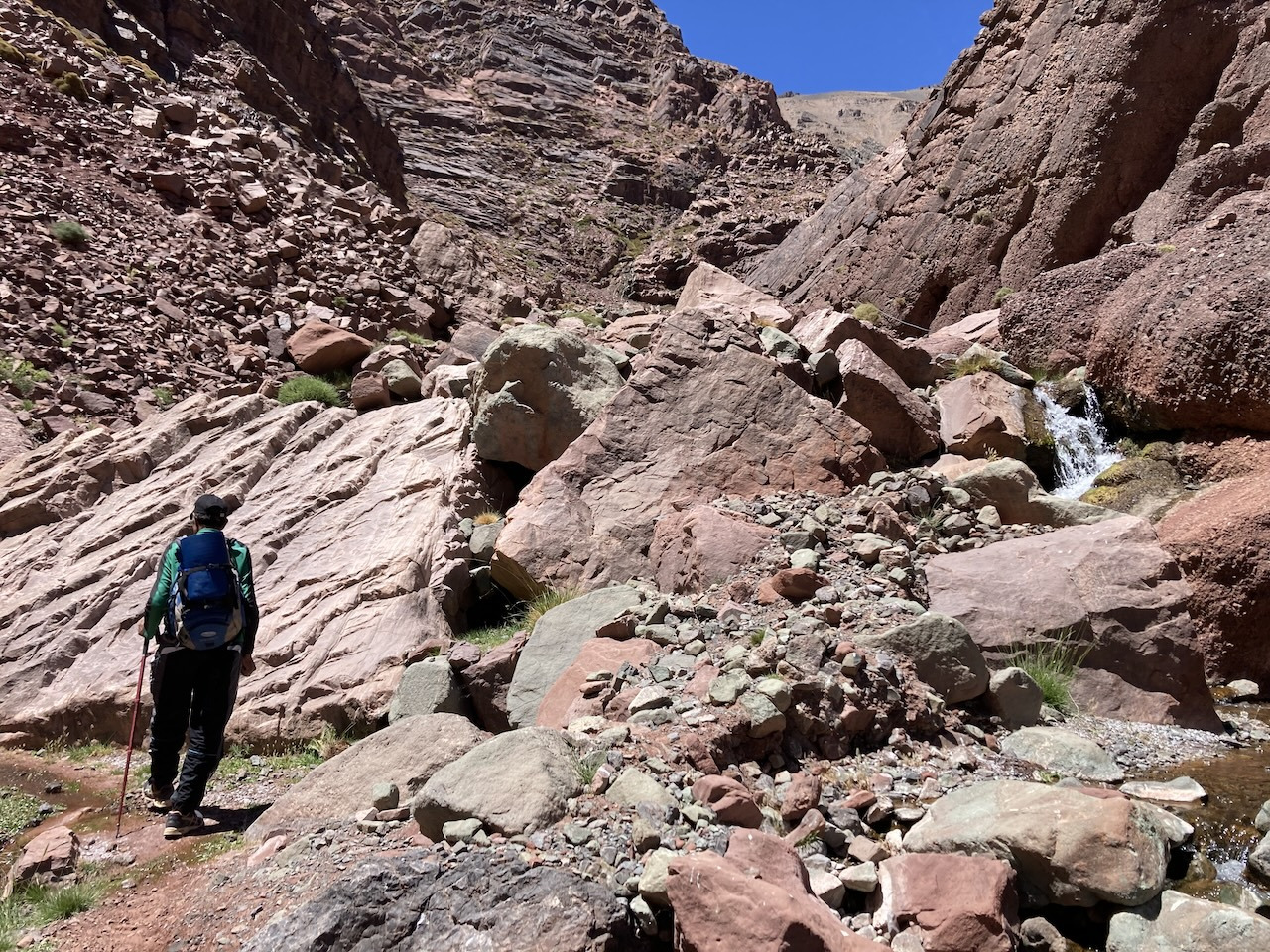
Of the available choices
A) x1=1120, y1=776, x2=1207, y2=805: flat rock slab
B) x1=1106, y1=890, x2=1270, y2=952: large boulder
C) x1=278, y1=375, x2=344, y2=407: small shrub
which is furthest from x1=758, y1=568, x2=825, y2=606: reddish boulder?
x1=278, y1=375, x2=344, y2=407: small shrub

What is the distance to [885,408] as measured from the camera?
29.9 ft

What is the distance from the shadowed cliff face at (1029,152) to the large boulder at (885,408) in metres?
7.11

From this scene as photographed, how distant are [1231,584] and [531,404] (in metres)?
6.53

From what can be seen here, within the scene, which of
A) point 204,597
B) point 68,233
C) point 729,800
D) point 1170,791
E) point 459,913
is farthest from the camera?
point 68,233

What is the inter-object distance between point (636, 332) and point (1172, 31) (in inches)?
399

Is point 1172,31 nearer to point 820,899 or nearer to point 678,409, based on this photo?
point 678,409

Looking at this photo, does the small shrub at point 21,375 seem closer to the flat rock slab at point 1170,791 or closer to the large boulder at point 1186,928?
the flat rock slab at point 1170,791

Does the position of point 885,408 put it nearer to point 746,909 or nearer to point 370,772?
point 370,772

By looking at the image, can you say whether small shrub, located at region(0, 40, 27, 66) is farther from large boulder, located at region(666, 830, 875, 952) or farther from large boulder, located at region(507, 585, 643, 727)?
large boulder, located at region(666, 830, 875, 952)

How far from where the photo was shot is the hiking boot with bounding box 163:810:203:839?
194 inches

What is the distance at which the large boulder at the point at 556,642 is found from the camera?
5.77 metres

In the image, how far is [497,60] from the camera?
192ft

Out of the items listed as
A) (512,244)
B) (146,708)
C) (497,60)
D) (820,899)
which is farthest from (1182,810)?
(497,60)

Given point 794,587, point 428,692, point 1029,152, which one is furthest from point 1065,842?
point 1029,152
